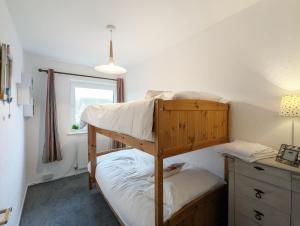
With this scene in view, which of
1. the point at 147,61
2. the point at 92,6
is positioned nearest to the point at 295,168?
the point at 92,6

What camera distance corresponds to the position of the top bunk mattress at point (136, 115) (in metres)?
1.15

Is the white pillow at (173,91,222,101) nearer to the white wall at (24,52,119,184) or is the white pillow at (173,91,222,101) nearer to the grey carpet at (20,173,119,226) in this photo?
the grey carpet at (20,173,119,226)

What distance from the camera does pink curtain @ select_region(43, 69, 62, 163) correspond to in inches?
111

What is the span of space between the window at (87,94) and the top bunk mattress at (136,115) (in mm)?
1689

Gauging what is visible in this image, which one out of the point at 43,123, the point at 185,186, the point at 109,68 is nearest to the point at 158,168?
the point at 185,186

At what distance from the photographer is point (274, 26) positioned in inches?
57.0

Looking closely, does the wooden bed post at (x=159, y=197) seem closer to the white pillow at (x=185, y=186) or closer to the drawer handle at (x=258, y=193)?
the white pillow at (x=185, y=186)

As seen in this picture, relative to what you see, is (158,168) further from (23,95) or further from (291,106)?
(23,95)

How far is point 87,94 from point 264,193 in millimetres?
3450

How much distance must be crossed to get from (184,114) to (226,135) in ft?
2.63

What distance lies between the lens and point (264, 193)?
1203 mm

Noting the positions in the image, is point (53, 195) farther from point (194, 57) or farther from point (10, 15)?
point (194, 57)

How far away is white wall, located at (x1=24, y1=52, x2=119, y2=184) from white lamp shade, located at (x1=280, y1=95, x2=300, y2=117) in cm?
335

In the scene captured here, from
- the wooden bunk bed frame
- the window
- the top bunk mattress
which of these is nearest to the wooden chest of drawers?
the wooden bunk bed frame
